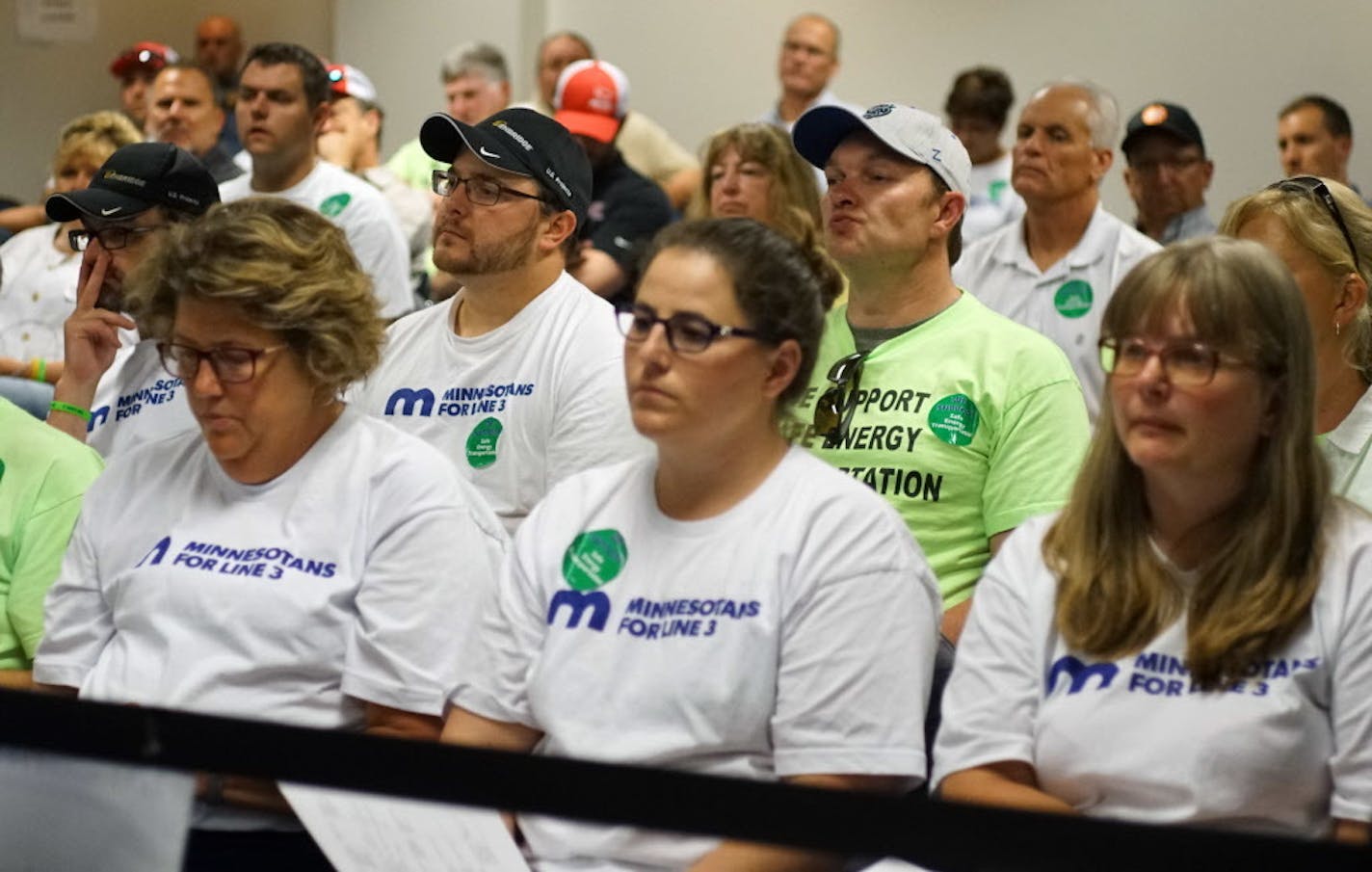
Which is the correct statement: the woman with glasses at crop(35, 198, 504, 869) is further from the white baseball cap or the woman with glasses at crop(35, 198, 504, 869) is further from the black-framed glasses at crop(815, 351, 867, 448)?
the white baseball cap

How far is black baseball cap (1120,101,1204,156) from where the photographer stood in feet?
17.7

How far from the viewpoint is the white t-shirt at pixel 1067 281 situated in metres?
4.50

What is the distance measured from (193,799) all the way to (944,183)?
74.2 inches

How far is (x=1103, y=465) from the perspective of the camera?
80.5 inches

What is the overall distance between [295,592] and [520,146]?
1.23 m

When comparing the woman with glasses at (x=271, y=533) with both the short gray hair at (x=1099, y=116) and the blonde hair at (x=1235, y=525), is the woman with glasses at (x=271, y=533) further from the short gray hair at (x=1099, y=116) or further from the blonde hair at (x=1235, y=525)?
the short gray hair at (x=1099, y=116)

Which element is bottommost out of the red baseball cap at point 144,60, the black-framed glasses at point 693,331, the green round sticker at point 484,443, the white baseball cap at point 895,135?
the green round sticker at point 484,443

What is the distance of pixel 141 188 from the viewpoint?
349 cm

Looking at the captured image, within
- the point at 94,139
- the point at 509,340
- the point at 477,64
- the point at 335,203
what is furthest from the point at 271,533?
the point at 477,64

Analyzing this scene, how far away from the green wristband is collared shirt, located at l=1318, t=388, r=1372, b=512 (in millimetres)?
2213

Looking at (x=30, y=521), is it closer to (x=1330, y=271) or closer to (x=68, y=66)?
(x=1330, y=271)

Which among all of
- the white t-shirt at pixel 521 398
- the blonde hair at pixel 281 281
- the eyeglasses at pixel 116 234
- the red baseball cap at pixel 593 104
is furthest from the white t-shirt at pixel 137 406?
the red baseball cap at pixel 593 104

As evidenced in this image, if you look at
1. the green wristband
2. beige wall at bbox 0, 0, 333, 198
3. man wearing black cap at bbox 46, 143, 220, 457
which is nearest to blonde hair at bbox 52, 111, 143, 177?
man wearing black cap at bbox 46, 143, 220, 457

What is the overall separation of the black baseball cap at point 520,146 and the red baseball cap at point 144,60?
504cm
